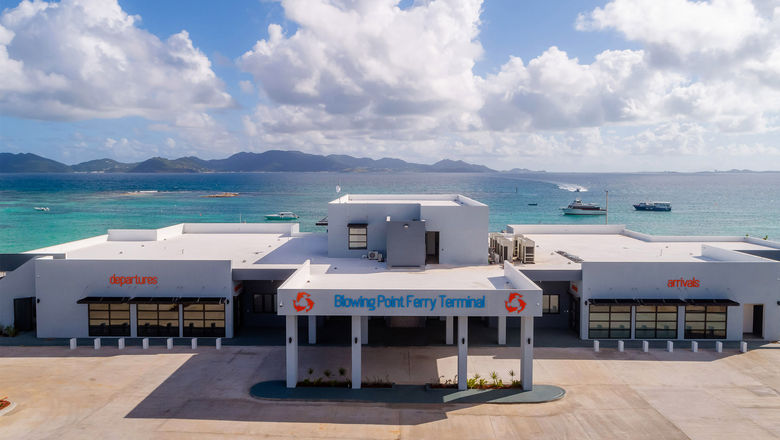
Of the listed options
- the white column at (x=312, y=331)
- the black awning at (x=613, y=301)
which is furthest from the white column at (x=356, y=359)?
the black awning at (x=613, y=301)

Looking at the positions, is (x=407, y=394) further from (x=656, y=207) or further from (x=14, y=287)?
(x=656, y=207)

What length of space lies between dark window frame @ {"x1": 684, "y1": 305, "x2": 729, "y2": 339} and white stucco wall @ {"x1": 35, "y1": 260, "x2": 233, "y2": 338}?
95.2ft

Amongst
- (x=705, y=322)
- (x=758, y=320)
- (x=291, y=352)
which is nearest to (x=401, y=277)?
(x=291, y=352)

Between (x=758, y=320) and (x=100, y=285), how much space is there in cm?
4237

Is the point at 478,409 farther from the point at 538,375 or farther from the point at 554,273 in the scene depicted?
the point at 554,273

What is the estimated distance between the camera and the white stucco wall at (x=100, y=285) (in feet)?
109

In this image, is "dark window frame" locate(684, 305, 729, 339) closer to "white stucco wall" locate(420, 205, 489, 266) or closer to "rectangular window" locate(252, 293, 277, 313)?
"white stucco wall" locate(420, 205, 489, 266)

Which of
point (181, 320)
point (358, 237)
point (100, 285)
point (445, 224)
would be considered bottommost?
point (181, 320)

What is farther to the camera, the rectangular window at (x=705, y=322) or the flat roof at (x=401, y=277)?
the rectangular window at (x=705, y=322)

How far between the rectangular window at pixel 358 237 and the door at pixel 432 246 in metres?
4.37

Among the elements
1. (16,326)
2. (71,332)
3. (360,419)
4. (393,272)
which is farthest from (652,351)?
(16,326)

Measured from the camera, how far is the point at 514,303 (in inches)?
1006

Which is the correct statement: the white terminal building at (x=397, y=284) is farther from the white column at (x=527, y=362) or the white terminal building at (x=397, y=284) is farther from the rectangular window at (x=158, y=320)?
the white column at (x=527, y=362)

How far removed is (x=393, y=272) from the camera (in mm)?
32844
